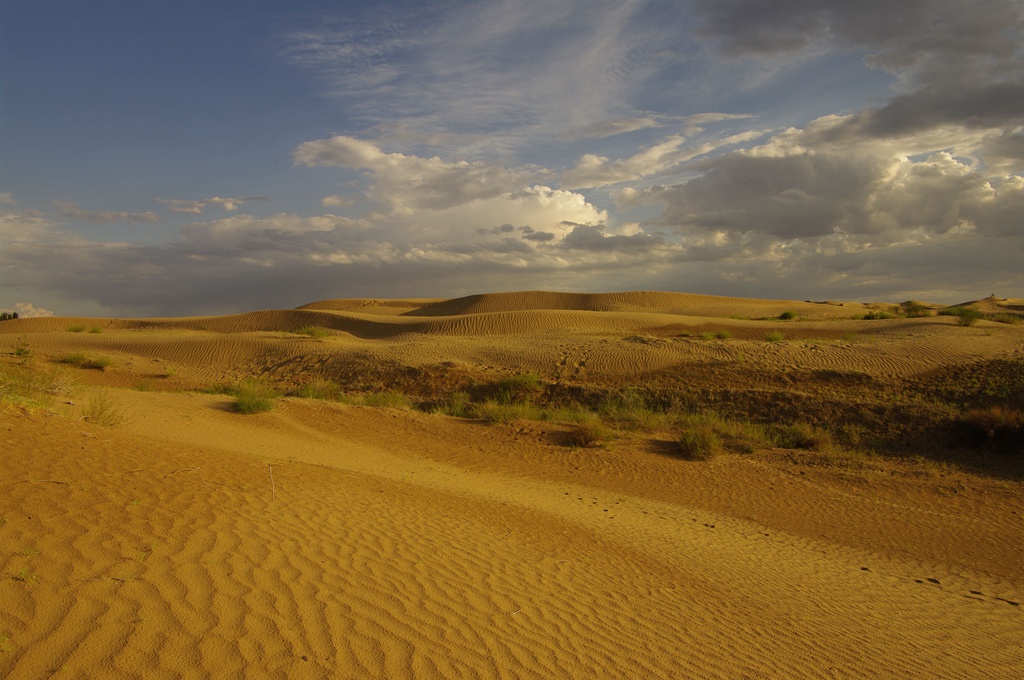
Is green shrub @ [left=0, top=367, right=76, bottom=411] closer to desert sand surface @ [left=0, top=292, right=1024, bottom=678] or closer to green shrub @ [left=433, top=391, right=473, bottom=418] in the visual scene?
desert sand surface @ [left=0, top=292, right=1024, bottom=678]

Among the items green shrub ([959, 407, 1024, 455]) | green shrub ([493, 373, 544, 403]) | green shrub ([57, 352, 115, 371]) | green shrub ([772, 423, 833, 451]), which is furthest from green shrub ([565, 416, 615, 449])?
green shrub ([57, 352, 115, 371])

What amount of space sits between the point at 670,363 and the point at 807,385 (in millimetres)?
4347

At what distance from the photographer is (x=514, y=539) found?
7691 millimetres

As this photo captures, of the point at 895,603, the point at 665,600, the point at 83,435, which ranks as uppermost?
the point at 83,435

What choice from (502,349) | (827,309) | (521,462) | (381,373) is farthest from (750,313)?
(521,462)

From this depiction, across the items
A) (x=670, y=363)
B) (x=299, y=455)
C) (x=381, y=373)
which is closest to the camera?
(x=299, y=455)

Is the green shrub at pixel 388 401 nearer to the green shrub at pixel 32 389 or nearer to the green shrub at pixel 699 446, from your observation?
the green shrub at pixel 32 389

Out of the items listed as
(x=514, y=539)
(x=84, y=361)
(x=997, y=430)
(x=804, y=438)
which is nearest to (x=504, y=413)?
(x=804, y=438)

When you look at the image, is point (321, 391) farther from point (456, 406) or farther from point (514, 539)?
point (514, 539)

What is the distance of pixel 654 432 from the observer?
16.7 meters

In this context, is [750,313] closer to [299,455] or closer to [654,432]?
[654,432]

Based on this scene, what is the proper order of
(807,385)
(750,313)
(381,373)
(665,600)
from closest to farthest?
(665,600) < (807,385) < (381,373) < (750,313)

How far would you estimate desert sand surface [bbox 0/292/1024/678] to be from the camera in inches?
165

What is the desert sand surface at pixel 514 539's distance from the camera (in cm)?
419
